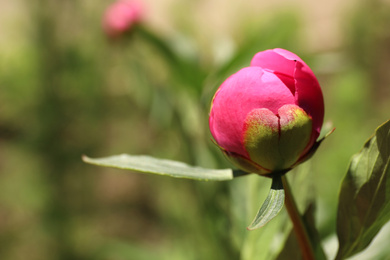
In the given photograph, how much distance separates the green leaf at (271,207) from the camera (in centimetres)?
30

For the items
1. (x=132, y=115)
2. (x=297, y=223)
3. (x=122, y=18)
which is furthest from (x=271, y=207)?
(x=132, y=115)

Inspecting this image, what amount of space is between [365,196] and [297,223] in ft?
0.17

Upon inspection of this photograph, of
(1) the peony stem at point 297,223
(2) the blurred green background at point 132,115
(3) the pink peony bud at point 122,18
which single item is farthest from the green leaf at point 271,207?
(3) the pink peony bud at point 122,18

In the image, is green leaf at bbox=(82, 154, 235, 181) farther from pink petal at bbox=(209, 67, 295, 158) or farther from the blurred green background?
the blurred green background

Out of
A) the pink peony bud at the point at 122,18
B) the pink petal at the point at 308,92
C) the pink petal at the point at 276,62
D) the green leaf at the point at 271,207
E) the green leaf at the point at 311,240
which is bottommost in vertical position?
the green leaf at the point at 311,240

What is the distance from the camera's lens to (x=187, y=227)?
1115 mm

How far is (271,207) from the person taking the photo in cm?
31

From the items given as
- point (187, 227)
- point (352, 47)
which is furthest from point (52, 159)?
point (352, 47)

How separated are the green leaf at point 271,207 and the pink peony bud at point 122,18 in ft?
2.20

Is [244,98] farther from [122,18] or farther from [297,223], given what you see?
[122,18]

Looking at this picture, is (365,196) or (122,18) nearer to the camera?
(365,196)

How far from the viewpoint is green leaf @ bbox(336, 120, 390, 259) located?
32cm

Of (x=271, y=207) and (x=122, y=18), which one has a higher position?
(x=122, y=18)

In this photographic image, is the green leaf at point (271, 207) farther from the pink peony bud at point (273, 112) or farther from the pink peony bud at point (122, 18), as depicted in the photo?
the pink peony bud at point (122, 18)
